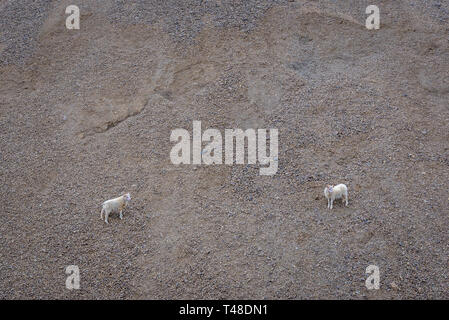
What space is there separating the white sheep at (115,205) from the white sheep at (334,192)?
12.3 ft

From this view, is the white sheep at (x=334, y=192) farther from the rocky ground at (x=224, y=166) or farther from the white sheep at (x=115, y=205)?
the white sheep at (x=115, y=205)

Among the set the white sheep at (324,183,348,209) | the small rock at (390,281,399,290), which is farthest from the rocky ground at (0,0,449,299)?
the white sheep at (324,183,348,209)

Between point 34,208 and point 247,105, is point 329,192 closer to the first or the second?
point 247,105

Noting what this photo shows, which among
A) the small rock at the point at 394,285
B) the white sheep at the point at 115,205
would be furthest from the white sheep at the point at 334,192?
the white sheep at the point at 115,205

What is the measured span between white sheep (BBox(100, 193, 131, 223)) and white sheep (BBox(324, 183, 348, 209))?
12.3ft

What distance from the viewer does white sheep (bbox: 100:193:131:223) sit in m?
7.78

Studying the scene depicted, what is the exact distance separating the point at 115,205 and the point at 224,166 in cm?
244

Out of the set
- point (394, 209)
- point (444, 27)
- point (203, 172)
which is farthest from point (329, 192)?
point (444, 27)

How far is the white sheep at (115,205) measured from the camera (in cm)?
778

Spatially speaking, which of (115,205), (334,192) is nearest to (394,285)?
(334,192)

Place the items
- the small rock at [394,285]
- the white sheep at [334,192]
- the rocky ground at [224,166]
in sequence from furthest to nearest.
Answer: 1. the white sheep at [334,192]
2. the rocky ground at [224,166]
3. the small rock at [394,285]

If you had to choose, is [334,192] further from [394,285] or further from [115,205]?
[115,205]

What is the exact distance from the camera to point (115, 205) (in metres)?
7.83

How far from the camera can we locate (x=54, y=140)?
9742 millimetres
